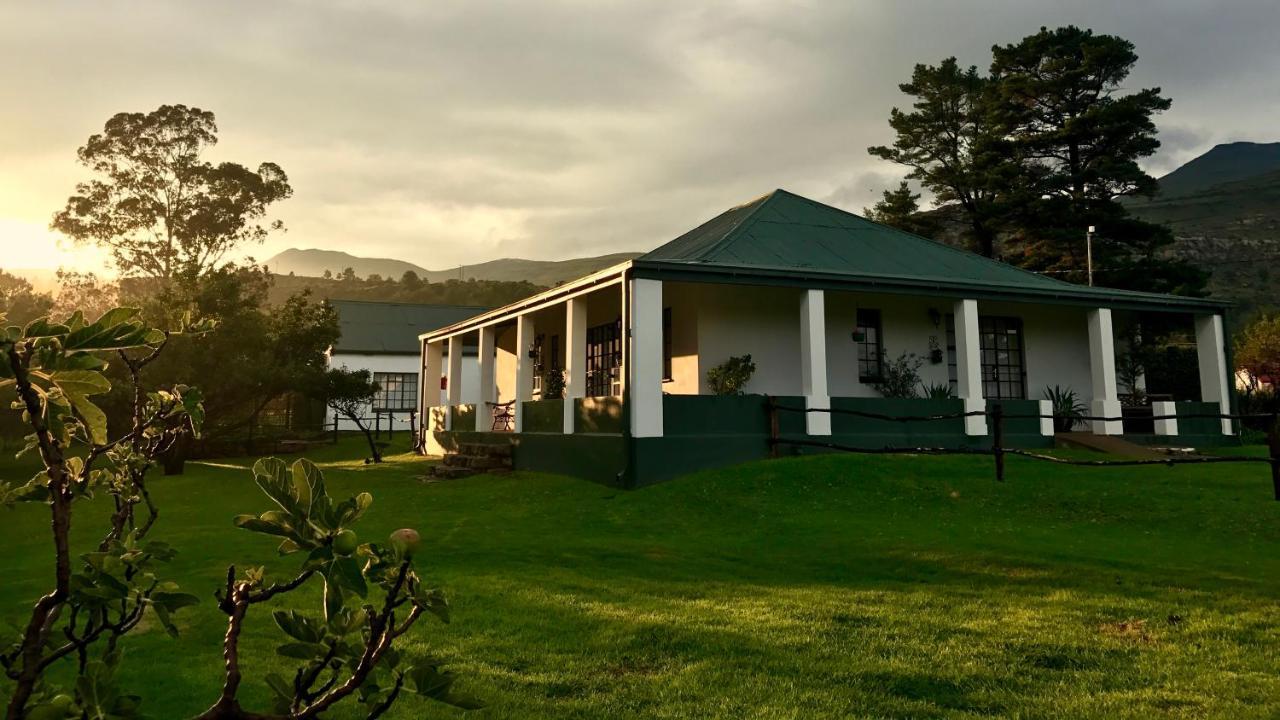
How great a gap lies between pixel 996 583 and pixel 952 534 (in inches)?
91.8

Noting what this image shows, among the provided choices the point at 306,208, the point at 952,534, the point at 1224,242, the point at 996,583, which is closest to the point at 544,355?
the point at 952,534

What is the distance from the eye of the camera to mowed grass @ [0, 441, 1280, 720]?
4.04m

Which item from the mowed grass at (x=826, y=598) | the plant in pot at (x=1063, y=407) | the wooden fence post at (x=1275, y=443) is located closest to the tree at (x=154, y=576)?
the mowed grass at (x=826, y=598)

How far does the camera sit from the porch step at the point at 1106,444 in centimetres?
1419

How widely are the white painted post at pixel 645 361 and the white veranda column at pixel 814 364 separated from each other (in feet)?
9.43

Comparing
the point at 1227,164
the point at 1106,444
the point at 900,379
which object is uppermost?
the point at 1227,164

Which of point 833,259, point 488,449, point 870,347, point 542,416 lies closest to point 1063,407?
point 870,347

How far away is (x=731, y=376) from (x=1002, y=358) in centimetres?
726

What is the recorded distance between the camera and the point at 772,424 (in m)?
13.5

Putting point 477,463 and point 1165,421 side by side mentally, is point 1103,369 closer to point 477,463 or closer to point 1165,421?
point 1165,421

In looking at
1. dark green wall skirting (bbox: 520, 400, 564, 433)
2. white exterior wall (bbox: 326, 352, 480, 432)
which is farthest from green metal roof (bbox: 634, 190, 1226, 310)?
white exterior wall (bbox: 326, 352, 480, 432)

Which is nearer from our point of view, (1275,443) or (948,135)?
(1275,443)

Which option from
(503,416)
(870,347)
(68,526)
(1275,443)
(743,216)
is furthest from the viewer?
(503,416)

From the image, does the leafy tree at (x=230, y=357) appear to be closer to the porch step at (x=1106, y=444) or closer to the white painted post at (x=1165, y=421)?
the porch step at (x=1106, y=444)
